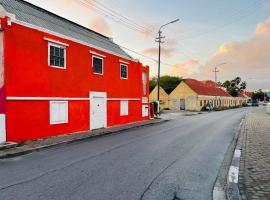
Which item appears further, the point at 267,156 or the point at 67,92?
the point at 67,92

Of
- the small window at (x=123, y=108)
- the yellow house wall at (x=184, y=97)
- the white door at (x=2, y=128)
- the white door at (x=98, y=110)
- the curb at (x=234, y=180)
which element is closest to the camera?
the curb at (x=234, y=180)

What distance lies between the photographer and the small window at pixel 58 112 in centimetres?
1426

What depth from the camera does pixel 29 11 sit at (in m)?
16.2

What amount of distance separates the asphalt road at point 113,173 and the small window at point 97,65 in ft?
29.1

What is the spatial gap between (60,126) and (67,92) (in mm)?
2080

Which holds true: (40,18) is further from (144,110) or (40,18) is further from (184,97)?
(184,97)

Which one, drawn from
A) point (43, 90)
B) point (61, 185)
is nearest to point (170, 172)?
point (61, 185)

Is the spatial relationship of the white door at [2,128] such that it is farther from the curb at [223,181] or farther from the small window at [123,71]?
Answer: the small window at [123,71]

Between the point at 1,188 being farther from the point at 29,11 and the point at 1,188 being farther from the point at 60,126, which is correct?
the point at 29,11

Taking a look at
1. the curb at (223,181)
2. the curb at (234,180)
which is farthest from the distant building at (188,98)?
the curb at (234,180)

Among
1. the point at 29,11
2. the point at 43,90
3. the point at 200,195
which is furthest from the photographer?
the point at 29,11

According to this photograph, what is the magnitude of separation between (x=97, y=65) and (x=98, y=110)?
323cm

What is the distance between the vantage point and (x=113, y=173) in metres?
6.84

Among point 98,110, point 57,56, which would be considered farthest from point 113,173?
point 98,110
